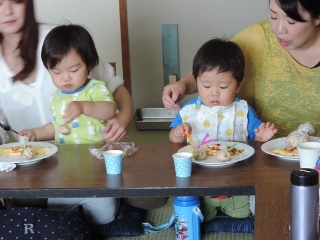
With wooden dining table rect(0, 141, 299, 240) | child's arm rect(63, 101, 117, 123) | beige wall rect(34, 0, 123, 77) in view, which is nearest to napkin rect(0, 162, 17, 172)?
wooden dining table rect(0, 141, 299, 240)

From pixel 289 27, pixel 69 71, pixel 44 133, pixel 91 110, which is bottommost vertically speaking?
pixel 44 133

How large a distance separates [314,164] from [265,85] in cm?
74

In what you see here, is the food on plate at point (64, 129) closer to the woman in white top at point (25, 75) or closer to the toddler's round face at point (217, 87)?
the woman in white top at point (25, 75)

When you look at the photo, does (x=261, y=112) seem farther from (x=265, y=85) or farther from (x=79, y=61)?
(x=79, y=61)

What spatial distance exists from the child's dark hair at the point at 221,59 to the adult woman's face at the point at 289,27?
17cm

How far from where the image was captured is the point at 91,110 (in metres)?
1.94

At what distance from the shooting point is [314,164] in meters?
1.45

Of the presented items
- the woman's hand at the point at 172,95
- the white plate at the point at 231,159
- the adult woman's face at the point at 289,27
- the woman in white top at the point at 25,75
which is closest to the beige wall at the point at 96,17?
the woman in white top at the point at 25,75

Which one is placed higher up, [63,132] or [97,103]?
[97,103]

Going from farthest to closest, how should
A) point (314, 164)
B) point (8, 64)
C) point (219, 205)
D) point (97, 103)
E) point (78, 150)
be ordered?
point (8, 64) → point (219, 205) → point (97, 103) → point (78, 150) → point (314, 164)

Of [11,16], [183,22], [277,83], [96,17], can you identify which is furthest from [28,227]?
[183,22]

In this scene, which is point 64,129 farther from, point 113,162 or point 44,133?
point 113,162

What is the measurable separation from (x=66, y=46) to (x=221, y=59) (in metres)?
0.60

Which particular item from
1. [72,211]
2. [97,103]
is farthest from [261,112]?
[72,211]
